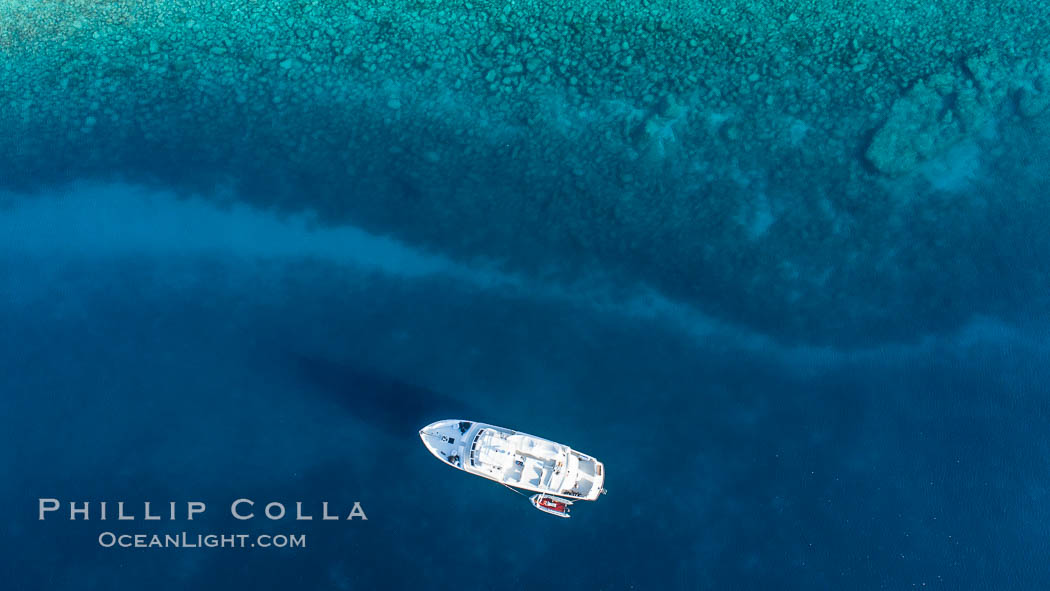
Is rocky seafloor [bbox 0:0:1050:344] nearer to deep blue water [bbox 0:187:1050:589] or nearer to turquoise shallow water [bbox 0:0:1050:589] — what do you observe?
turquoise shallow water [bbox 0:0:1050:589]

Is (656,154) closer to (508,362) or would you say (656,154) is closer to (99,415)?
(508,362)

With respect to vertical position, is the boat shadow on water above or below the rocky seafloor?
below

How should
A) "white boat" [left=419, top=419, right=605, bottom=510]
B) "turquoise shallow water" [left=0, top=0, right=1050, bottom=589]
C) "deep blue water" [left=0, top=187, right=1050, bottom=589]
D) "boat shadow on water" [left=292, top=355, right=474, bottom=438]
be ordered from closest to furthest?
"white boat" [left=419, top=419, right=605, bottom=510] < "deep blue water" [left=0, top=187, right=1050, bottom=589] < "turquoise shallow water" [left=0, top=0, right=1050, bottom=589] < "boat shadow on water" [left=292, top=355, right=474, bottom=438]

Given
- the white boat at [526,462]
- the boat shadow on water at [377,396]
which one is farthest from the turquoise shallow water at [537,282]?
the white boat at [526,462]

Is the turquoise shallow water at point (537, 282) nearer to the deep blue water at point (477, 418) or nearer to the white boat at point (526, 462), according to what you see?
the deep blue water at point (477, 418)

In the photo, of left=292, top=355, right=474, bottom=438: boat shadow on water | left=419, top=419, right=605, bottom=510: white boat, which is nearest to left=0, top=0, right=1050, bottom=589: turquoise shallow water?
left=292, top=355, right=474, bottom=438: boat shadow on water

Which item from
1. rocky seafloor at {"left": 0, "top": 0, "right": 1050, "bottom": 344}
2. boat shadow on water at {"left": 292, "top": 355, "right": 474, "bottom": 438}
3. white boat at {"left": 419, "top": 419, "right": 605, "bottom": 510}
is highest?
rocky seafloor at {"left": 0, "top": 0, "right": 1050, "bottom": 344}

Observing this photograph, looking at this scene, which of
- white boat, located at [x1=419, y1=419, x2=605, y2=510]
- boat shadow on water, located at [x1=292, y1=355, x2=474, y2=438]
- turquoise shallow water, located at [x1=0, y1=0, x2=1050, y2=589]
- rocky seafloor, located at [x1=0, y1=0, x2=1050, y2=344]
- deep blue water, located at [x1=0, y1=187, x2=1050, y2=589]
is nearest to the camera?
white boat, located at [x1=419, y1=419, x2=605, y2=510]

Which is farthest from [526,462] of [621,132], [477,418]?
[621,132]
